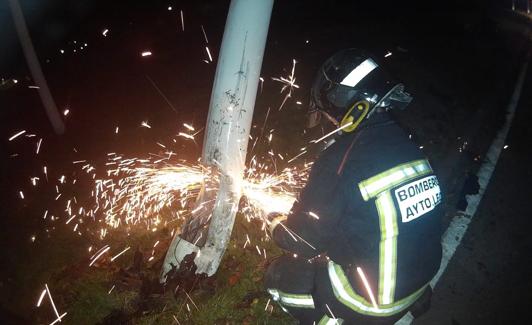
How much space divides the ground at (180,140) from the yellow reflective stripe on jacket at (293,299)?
1.22 ft

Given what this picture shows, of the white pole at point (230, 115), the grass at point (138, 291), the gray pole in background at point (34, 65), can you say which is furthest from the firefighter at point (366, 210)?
the gray pole in background at point (34, 65)

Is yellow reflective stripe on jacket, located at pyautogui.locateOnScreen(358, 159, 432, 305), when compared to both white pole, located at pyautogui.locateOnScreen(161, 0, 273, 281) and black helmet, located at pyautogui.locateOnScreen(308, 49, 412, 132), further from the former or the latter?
white pole, located at pyautogui.locateOnScreen(161, 0, 273, 281)

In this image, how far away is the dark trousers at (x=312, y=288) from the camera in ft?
9.08

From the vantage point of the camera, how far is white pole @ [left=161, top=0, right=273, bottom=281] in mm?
3018

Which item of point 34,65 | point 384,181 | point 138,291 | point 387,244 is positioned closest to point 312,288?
point 387,244

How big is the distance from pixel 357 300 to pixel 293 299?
2.29 ft

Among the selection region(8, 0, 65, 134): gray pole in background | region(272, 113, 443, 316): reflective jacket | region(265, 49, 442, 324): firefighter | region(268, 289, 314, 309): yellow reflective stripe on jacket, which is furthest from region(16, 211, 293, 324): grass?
region(8, 0, 65, 134): gray pole in background

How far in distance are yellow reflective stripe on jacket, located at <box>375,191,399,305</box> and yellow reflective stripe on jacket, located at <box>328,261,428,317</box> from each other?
7.1 inches

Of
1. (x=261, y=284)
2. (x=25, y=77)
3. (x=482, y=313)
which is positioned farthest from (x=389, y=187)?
(x=25, y=77)

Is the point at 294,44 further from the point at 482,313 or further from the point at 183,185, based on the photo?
the point at 482,313

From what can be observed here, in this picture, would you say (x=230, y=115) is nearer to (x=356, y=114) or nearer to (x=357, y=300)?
(x=356, y=114)

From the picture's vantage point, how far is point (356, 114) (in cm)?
270

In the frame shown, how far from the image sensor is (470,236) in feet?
15.9

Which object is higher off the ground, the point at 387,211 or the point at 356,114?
the point at 356,114
